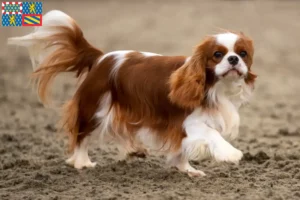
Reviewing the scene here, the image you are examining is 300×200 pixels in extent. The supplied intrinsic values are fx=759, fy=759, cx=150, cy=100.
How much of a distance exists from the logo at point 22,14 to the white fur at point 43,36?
0.11 metres

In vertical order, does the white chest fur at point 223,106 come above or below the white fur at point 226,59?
below

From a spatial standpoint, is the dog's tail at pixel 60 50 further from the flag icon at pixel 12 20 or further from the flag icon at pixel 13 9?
the flag icon at pixel 13 9

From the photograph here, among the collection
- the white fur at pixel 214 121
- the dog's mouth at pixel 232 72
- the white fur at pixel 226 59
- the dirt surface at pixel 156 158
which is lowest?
the dirt surface at pixel 156 158

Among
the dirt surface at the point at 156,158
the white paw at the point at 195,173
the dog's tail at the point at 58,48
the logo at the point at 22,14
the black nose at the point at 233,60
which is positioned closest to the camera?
the black nose at the point at 233,60

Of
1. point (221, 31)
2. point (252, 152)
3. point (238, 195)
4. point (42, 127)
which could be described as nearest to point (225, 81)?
point (221, 31)

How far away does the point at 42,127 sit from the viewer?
27.8ft

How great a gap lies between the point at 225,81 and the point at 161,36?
473 inches

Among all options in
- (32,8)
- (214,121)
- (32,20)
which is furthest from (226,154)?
(32,8)

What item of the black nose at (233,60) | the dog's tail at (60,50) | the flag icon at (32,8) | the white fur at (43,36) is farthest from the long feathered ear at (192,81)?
the flag icon at (32,8)

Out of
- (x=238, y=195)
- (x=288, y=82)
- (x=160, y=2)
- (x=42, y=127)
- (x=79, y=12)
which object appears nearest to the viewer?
(x=238, y=195)

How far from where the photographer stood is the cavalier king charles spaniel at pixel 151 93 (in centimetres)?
566

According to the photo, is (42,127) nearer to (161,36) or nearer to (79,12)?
(161,36)

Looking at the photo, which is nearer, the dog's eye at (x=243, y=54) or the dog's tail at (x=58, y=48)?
the dog's eye at (x=243, y=54)

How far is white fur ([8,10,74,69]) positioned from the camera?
6.63 meters
